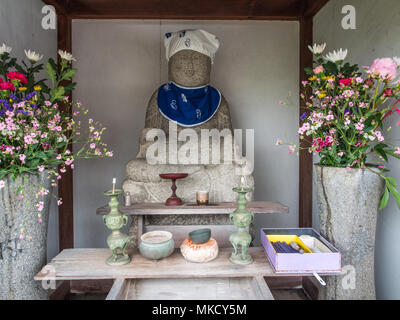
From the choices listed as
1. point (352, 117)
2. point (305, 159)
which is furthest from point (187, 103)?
point (352, 117)

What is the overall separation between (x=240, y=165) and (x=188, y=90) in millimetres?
903

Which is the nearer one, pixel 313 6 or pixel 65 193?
pixel 313 6

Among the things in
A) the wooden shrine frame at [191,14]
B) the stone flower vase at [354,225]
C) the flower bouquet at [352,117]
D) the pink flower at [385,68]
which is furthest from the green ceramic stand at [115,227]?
the wooden shrine frame at [191,14]

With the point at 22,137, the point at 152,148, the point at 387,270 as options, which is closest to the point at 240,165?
the point at 152,148

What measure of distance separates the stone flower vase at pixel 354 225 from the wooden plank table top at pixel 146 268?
41cm

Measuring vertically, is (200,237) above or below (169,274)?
above

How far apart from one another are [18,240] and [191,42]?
191 centimetres

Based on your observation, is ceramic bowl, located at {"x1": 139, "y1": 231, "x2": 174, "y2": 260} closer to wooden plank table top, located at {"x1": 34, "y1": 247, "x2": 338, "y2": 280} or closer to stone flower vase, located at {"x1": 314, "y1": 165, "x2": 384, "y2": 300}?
wooden plank table top, located at {"x1": 34, "y1": 247, "x2": 338, "y2": 280}

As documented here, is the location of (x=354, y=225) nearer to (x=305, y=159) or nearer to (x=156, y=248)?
(x=156, y=248)

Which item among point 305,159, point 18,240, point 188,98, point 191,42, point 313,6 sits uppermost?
point 313,6

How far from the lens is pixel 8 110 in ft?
4.30

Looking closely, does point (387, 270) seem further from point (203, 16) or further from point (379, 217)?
point (203, 16)

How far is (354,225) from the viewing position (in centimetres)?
148

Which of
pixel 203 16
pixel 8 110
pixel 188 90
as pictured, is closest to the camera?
pixel 8 110
